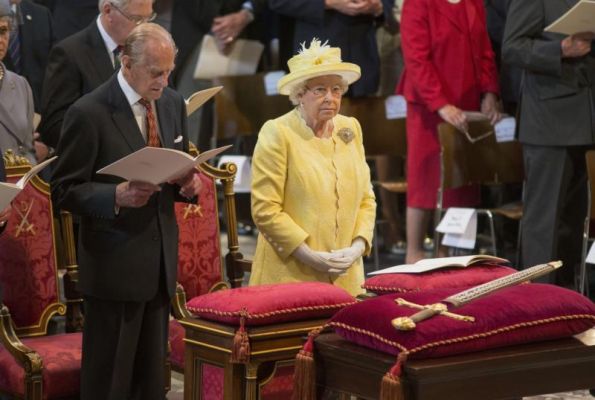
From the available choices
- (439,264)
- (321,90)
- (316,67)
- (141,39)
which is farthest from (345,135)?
(141,39)

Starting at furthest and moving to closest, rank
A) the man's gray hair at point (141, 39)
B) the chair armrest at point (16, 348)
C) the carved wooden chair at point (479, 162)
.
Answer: the carved wooden chair at point (479, 162)
the chair armrest at point (16, 348)
the man's gray hair at point (141, 39)

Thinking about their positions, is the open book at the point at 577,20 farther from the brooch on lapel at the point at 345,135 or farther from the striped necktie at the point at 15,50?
the striped necktie at the point at 15,50

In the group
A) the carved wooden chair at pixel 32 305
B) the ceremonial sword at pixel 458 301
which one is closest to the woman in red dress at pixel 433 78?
the carved wooden chair at pixel 32 305

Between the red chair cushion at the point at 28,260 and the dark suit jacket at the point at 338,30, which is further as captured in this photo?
the dark suit jacket at the point at 338,30

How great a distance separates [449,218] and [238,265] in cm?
210

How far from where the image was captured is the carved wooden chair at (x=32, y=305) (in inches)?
187

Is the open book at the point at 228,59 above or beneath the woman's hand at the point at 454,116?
above

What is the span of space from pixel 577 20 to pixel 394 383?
3752 millimetres

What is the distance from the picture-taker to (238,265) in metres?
5.68

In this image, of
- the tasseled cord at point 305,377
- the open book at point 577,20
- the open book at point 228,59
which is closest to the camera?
the tasseled cord at point 305,377

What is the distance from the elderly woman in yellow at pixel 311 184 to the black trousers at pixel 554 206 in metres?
2.04

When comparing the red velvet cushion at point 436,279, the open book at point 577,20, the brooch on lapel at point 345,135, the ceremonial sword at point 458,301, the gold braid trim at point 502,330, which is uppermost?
the open book at point 577,20

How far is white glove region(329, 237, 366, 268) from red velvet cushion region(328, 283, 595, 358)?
130 cm

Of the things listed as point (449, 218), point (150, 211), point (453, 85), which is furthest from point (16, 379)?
point (453, 85)
